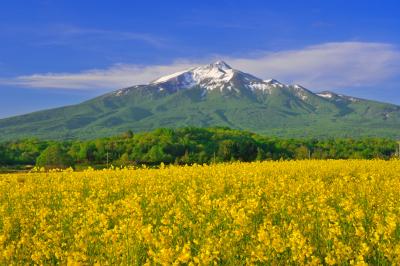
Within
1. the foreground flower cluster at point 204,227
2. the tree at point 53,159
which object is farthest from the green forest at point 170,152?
the foreground flower cluster at point 204,227

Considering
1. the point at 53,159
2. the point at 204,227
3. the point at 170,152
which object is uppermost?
the point at 204,227

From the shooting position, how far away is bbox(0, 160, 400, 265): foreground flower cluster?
6379 mm

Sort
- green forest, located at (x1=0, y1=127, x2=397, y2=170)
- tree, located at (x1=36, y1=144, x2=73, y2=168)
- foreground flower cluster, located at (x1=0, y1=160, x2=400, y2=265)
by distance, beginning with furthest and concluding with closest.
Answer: green forest, located at (x1=0, y1=127, x2=397, y2=170) < tree, located at (x1=36, y1=144, x2=73, y2=168) < foreground flower cluster, located at (x1=0, y1=160, x2=400, y2=265)

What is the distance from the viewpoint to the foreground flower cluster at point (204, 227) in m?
6.38

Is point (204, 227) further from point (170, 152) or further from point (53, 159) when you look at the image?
point (170, 152)

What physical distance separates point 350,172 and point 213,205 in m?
12.4

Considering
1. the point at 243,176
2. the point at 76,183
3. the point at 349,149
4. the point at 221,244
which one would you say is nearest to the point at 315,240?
the point at 221,244

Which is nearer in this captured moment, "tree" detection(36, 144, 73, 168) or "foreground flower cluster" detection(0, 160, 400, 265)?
"foreground flower cluster" detection(0, 160, 400, 265)

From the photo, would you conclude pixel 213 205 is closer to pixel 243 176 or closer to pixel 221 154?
pixel 243 176

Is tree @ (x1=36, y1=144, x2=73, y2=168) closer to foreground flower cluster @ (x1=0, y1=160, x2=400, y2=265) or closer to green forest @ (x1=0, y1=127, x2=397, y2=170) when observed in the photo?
green forest @ (x1=0, y1=127, x2=397, y2=170)

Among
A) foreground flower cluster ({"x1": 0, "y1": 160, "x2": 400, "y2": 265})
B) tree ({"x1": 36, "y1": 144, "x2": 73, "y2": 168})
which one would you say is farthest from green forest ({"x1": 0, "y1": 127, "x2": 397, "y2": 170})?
foreground flower cluster ({"x1": 0, "y1": 160, "x2": 400, "y2": 265})

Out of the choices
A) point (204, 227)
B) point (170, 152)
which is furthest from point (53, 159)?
point (204, 227)

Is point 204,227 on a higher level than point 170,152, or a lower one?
higher

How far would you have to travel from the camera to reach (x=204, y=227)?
8.53m
